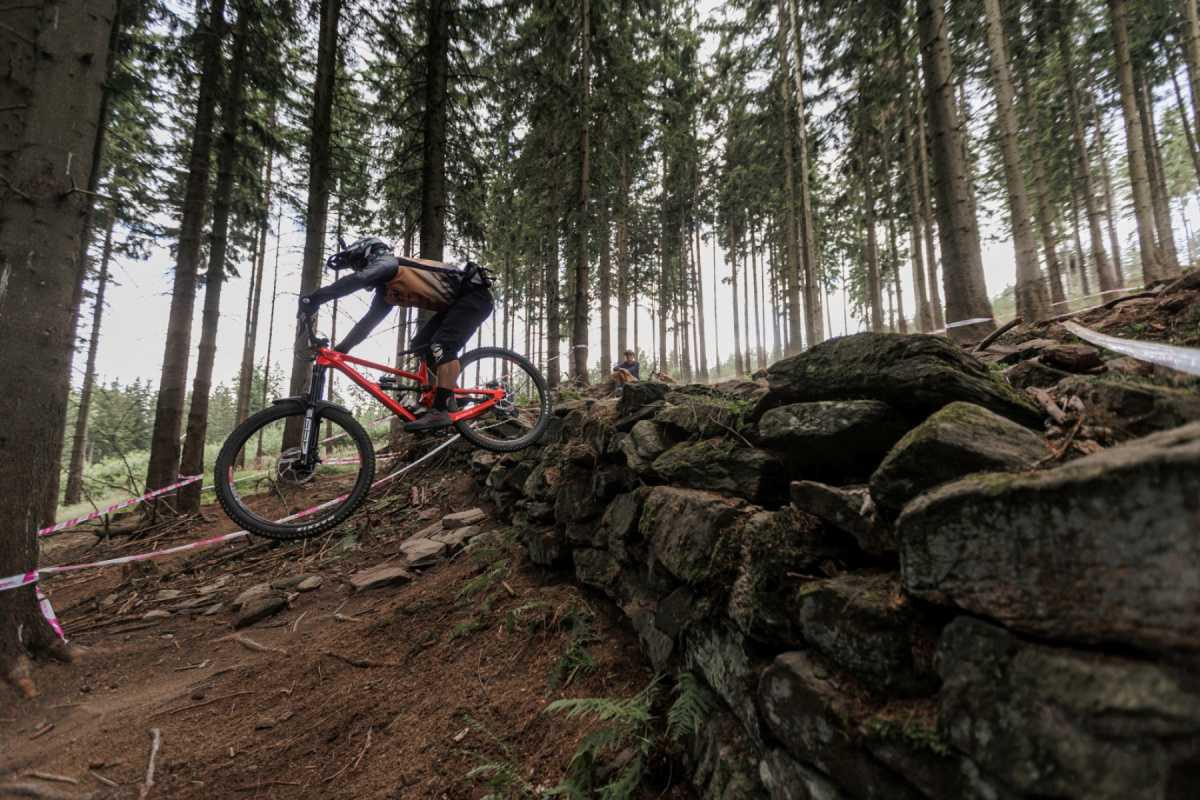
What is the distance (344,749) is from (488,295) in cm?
391

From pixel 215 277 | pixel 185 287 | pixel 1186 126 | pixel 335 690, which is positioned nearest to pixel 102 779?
pixel 335 690

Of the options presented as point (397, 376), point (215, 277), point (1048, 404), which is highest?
point (215, 277)

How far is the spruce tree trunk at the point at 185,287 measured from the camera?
8328 mm

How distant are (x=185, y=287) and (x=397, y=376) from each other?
23.4 ft

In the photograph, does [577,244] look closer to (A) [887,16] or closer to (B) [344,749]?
(A) [887,16]

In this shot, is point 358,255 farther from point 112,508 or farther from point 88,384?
point 88,384

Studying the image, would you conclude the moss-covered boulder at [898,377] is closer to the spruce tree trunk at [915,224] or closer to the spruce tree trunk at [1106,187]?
the spruce tree trunk at [915,224]

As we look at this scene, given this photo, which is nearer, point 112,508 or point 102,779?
point 102,779

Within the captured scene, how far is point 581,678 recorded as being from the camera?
10.5 feet

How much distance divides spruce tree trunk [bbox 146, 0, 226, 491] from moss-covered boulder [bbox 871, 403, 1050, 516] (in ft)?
A: 35.9

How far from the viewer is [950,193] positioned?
5664mm

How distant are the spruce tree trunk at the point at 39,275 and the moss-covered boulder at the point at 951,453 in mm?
6474

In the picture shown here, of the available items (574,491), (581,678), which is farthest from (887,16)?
(581,678)

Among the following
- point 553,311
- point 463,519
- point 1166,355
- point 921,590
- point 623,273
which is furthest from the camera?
point 623,273
